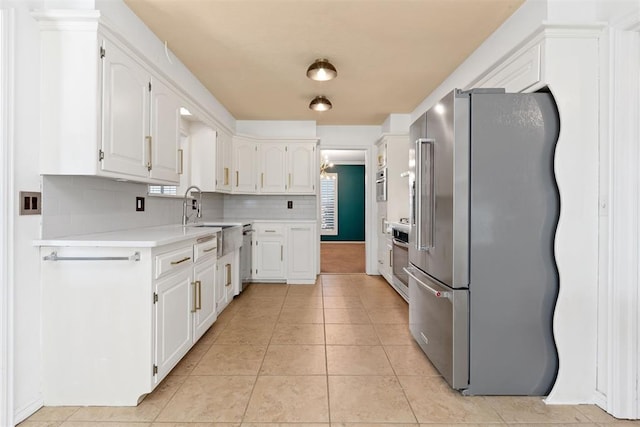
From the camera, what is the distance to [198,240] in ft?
8.27

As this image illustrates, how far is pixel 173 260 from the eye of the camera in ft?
6.72

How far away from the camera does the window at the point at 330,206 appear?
10.0 meters

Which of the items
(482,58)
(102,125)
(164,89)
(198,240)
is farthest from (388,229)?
(102,125)

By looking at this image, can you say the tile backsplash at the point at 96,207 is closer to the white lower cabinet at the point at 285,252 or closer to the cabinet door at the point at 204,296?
the cabinet door at the point at 204,296

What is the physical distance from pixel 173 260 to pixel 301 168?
305 centimetres

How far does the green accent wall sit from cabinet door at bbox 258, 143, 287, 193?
17.5ft

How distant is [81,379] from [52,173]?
1151 mm

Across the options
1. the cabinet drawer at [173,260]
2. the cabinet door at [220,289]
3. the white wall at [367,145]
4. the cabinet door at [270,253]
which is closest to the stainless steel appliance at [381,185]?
the white wall at [367,145]

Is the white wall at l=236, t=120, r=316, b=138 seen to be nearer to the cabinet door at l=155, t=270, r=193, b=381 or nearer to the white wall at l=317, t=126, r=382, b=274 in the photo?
the white wall at l=317, t=126, r=382, b=274

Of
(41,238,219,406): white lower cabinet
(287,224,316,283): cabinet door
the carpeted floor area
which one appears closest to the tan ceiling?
(41,238,219,406): white lower cabinet

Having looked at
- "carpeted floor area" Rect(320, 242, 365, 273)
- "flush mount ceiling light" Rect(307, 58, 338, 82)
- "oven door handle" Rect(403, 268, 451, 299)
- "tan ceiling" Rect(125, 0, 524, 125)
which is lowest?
"carpeted floor area" Rect(320, 242, 365, 273)

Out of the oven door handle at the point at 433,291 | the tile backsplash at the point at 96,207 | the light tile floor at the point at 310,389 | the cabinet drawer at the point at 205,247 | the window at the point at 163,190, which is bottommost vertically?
the light tile floor at the point at 310,389

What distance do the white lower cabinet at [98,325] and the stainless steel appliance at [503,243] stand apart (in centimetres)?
179

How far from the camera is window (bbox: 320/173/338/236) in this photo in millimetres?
10016
